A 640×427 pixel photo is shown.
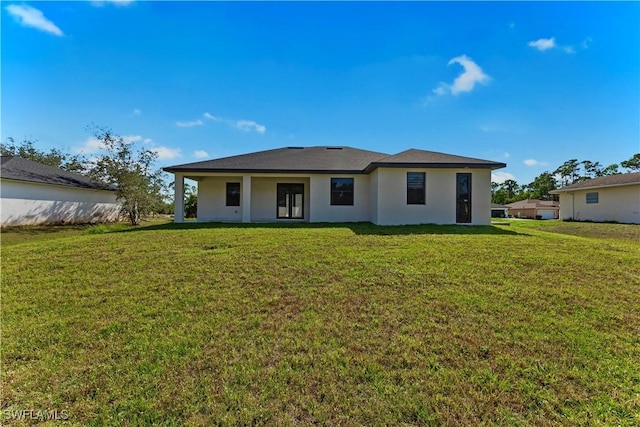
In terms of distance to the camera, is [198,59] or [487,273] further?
[198,59]

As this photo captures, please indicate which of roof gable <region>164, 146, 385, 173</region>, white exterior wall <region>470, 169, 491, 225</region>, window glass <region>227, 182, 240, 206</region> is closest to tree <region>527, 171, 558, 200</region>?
roof gable <region>164, 146, 385, 173</region>

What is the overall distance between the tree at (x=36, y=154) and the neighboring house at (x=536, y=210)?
61.5 metres

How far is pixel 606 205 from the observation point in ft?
66.2

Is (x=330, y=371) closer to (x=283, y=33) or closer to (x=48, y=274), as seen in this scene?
(x=48, y=274)

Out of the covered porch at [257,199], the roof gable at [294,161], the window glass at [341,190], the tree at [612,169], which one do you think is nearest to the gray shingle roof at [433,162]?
the window glass at [341,190]

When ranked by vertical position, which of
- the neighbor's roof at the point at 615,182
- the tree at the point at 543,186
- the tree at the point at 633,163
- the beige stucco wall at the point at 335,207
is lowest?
the beige stucco wall at the point at 335,207

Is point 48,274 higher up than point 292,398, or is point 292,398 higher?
point 48,274

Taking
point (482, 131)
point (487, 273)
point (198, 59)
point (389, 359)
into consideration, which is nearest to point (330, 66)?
point (198, 59)

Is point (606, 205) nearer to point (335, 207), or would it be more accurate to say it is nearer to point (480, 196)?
point (480, 196)

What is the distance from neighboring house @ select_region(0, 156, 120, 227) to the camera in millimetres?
16016

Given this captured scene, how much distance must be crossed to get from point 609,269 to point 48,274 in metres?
11.0

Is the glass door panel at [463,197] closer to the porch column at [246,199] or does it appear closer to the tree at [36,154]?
the porch column at [246,199]

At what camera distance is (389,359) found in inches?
116

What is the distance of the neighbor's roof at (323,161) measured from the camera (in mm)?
11508
